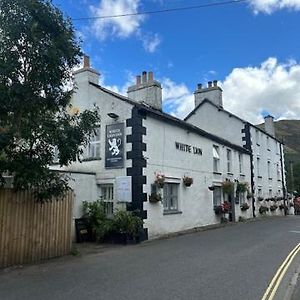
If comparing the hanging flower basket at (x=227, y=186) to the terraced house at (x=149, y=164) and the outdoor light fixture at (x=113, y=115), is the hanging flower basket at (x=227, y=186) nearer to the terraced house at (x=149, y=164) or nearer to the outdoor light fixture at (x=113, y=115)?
the terraced house at (x=149, y=164)

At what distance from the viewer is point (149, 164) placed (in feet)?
56.2

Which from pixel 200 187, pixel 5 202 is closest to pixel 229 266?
pixel 5 202

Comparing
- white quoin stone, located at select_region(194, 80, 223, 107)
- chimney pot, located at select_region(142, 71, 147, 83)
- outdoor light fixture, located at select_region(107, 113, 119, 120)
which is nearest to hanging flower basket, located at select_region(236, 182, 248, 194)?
white quoin stone, located at select_region(194, 80, 223, 107)

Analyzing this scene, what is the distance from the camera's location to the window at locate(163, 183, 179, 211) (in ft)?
61.0

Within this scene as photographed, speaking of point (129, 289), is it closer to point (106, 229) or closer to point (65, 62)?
point (65, 62)

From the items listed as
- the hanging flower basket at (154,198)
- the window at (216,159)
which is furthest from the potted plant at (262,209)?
the hanging flower basket at (154,198)

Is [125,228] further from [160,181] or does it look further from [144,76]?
[144,76]

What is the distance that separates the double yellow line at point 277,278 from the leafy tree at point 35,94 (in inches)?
233

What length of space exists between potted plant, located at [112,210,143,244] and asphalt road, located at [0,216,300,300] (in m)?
1.14

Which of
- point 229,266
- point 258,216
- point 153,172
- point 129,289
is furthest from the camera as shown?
point 258,216

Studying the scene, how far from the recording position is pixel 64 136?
36.3ft

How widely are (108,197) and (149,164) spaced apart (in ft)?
7.22

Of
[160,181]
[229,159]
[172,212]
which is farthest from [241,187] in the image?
[160,181]

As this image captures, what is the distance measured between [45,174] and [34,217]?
59.6 inches
